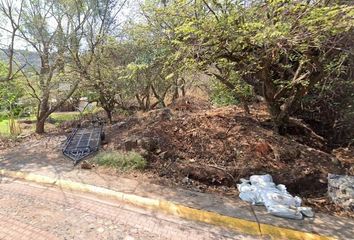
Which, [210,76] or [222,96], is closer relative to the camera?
[210,76]

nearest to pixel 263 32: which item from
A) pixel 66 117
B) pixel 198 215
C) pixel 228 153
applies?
pixel 198 215

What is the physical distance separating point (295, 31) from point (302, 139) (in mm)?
3658

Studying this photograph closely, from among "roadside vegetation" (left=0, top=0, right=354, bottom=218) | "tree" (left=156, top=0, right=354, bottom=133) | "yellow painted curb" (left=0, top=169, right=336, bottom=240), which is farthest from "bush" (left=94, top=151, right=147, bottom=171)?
"tree" (left=156, top=0, right=354, bottom=133)

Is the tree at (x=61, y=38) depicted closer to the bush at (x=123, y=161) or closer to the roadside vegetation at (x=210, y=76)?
the roadside vegetation at (x=210, y=76)

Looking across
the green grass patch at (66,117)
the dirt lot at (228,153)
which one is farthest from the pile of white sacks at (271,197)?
the green grass patch at (66,117)

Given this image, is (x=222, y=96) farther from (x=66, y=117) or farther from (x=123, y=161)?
(x=66, y=117)

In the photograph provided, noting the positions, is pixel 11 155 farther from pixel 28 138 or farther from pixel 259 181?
pixel 259 181

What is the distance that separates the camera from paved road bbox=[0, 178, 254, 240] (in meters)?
3.29

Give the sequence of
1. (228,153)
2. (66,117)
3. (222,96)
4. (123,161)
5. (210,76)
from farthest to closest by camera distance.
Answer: (66,117)
(222,96)
(210,76)
(228,153)
(123,161)

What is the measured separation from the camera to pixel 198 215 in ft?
12.5

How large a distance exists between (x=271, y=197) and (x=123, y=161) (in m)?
2.73

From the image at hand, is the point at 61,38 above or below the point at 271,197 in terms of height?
above

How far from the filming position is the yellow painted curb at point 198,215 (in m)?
3.42

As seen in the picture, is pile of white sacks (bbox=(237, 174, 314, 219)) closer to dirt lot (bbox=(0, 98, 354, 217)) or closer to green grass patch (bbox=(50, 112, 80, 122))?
dirt lot (bbox=(0, 98, 354, 217))
